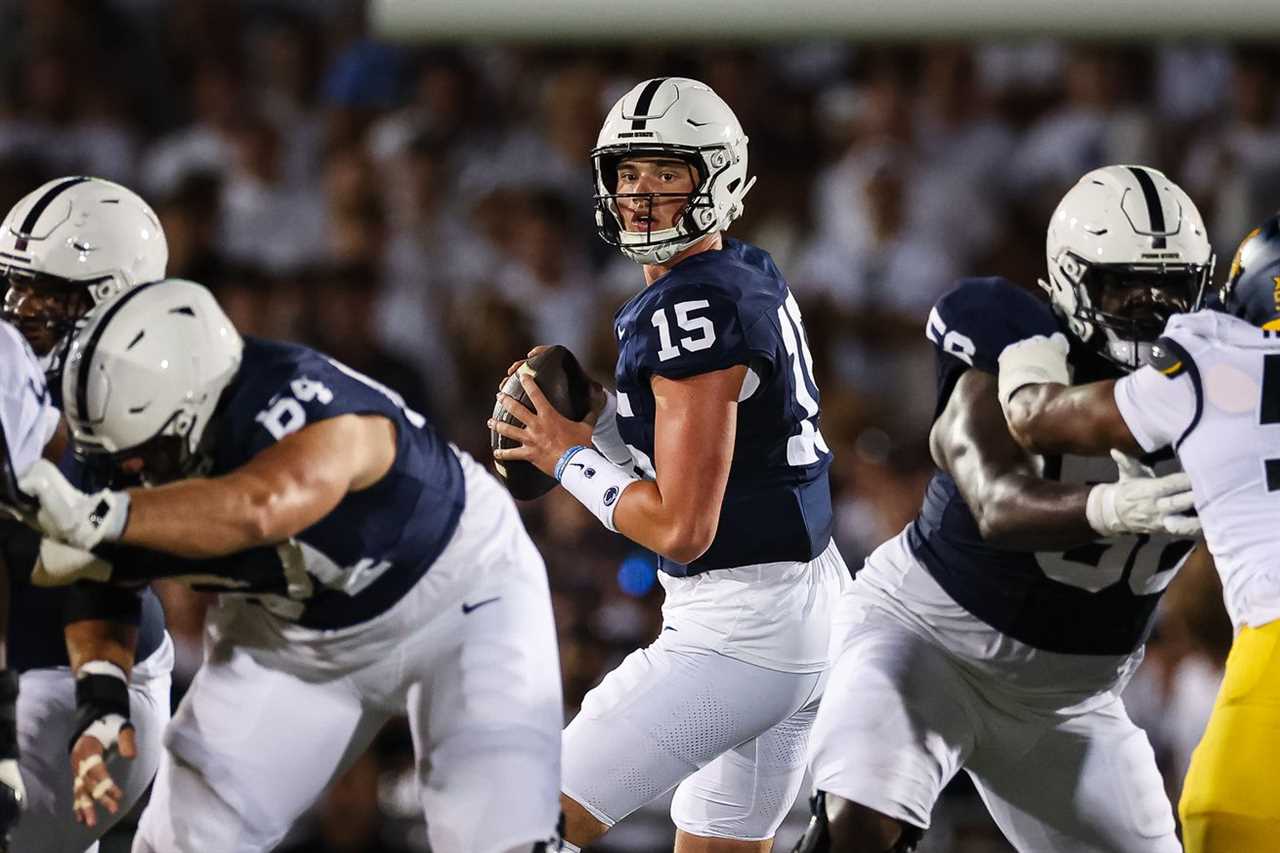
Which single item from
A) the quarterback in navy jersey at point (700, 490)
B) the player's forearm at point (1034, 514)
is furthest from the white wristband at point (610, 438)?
the player's forearm at point (1034, 514)

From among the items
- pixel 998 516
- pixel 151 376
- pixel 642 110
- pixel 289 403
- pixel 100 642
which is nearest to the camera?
pixel 151 376

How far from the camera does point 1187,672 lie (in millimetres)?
6285

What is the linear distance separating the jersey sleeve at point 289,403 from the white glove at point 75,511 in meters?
0.32

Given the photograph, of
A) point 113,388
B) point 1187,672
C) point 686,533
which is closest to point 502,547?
point 686,533

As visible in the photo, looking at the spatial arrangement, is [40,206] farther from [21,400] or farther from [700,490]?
[700,490]

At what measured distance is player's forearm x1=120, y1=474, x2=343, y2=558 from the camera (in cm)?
318

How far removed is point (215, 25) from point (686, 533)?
5.95 metres

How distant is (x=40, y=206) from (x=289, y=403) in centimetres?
133

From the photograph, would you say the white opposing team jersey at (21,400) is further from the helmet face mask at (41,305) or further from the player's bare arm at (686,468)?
the player's bare arm at (686,468)

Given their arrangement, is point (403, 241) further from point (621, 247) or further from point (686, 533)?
point (686, 533)

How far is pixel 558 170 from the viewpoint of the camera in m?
8.12

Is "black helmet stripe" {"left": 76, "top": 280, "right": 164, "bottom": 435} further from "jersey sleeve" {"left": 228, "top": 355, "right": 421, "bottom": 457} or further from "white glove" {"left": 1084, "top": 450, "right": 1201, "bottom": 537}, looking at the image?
"white glove" {"left": 1084, "top": 450, "right": 1201, "bottom": 537}

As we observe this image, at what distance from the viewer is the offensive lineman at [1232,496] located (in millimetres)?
3334

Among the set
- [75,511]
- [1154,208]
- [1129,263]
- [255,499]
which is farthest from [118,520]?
[1154,208]
